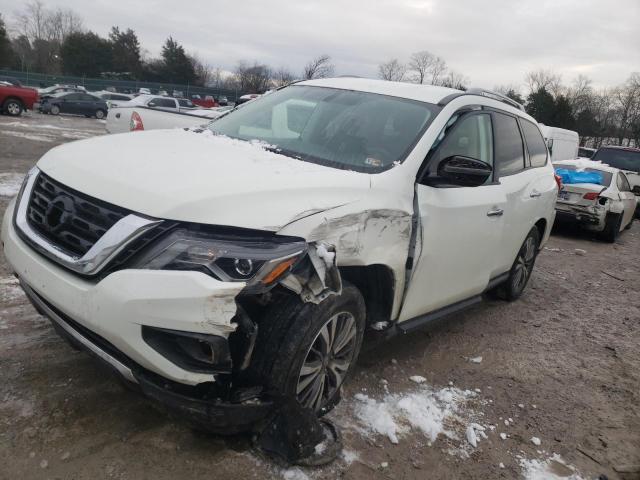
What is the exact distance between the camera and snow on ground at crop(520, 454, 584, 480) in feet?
8.95

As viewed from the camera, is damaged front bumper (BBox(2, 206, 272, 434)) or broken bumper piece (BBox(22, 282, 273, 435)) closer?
damaged front bumper (BBox(2, 206, 272, 434))

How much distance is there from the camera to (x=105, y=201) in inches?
86.4

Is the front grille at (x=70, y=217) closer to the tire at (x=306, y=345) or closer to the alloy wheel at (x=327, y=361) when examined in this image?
the tire at (x=306, y=345)

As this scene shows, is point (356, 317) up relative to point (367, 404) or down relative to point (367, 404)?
up

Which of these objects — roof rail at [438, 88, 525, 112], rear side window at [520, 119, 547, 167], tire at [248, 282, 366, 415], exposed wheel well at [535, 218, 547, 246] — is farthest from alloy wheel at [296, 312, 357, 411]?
exposed wheel well at [535, 218, 547, 246]

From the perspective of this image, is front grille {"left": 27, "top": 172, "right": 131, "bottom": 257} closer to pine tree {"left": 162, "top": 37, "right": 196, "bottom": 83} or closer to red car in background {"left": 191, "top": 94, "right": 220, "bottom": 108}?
red car in background {"left": 191, "top": 94, "right": 220, "bottom": 108}

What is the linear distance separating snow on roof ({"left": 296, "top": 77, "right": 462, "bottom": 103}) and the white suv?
0.07 feet

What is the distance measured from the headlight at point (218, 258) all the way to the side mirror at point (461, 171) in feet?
4.58

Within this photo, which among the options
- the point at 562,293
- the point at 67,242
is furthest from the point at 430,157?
the point at 562,293

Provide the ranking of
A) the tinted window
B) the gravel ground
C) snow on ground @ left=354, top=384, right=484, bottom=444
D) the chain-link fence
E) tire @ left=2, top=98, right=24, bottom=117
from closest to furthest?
1. the gravel ground
2. snow on ground @ left=354, top=384, right=484, bottom=444
3. tire @ left=2, top=98, right=24, bottom=117
4. the tinted window
5. the chain-link fence

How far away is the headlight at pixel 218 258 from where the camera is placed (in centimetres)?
202

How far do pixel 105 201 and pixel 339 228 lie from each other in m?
1.04

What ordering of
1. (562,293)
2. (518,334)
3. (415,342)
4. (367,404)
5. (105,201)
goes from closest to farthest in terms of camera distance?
1. (105,201)
2. (367,404)
3. (415,342)
4. (518,334)
5. (562,293)

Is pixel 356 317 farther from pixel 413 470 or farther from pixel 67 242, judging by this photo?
pixel 67 242
